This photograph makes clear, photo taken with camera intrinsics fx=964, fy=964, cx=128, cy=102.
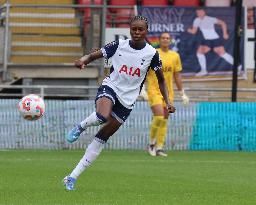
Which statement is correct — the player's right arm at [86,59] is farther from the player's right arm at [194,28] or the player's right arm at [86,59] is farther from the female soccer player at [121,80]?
the player's right arm at [194,28]

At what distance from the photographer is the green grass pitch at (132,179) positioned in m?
11.5

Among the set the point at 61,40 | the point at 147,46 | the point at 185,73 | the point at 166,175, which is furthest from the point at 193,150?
the point at 147,46

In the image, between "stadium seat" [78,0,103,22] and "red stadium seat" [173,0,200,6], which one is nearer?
"stadium seat" [78,0,103,22]

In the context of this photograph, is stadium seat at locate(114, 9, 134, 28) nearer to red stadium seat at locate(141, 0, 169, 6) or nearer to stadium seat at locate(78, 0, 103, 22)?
stadium seat at locate(78, 0, 103, 22)

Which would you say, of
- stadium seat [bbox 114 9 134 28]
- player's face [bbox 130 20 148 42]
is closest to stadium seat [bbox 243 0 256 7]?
stadium seat [bbox 114 9 134 28]

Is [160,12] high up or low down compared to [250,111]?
up

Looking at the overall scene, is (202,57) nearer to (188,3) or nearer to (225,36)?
(225,36)

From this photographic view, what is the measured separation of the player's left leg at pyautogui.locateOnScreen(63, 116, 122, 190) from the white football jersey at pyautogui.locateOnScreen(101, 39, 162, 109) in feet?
1.44

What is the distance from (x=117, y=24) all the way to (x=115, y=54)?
13.1m

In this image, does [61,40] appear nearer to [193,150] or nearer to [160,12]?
[160,12]

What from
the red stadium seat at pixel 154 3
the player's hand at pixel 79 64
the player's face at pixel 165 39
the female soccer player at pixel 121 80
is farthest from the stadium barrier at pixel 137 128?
the player's hand at pixel 79 64

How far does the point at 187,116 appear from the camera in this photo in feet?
74.6

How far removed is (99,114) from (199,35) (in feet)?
45.3

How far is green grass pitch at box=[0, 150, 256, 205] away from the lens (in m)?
11.5
